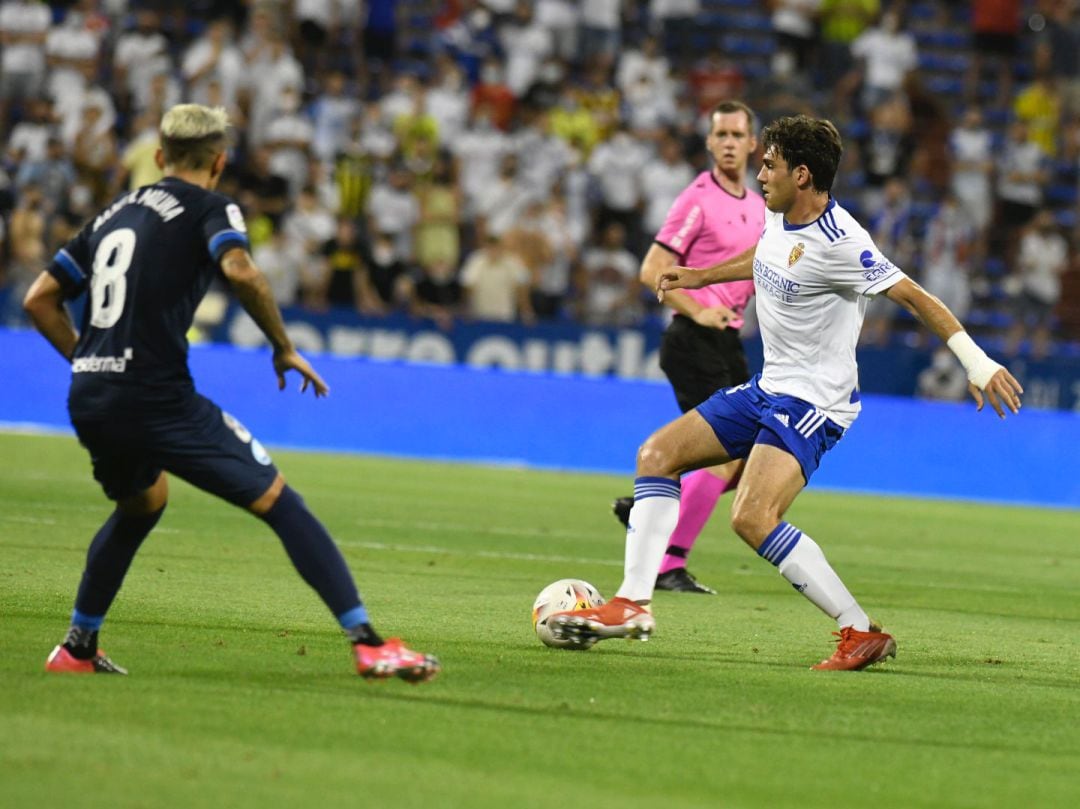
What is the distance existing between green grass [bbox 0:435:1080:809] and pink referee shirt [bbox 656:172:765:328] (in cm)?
198

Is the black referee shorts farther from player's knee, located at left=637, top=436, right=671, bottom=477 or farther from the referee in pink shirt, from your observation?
player's knee, located at left=637, top=436, right=671, bottom=477

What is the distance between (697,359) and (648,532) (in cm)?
317

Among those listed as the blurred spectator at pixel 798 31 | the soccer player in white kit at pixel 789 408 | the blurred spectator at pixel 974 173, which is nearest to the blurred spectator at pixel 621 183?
the blurred spectator at pixel 798 31

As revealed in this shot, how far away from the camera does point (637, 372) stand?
2181 centimetres

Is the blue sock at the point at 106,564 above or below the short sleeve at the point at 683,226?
below

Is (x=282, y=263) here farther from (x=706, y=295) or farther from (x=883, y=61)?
(x=706, y=295)

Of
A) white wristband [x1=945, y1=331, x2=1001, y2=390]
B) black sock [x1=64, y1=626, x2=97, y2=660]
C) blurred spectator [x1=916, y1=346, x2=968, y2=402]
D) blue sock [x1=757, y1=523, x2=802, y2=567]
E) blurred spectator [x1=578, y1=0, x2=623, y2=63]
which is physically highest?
blurred spectator [x1=578, y1=0, x2=623, y2=63]

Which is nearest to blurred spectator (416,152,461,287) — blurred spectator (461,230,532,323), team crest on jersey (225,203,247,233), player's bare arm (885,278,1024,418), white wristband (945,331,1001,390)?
blurred spectator (461,230,532,323)

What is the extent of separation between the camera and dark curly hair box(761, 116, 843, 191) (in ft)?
25.8

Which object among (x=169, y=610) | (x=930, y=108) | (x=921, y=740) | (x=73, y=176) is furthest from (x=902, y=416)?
(x=921, y=740)

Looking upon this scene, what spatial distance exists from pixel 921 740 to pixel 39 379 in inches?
654

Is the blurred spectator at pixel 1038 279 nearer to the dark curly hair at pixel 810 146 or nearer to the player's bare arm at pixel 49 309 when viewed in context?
the dark curly hair at pixel 810 146

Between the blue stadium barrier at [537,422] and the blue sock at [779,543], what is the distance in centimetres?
1190

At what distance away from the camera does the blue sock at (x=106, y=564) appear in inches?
258
